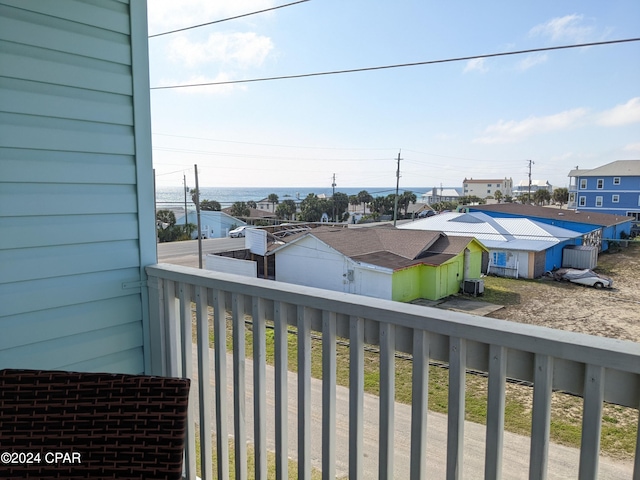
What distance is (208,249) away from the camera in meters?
5.21

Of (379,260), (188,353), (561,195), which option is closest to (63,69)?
(188,353)

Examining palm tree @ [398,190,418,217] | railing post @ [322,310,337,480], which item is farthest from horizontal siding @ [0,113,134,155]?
palm tree @ [398,190,418,217]

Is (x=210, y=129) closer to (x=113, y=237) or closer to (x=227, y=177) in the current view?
(x=227, y=177)

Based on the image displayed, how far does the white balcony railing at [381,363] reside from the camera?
2.03ft

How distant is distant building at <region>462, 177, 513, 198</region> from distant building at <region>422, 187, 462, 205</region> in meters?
0.26

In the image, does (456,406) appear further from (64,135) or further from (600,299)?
(600,299)

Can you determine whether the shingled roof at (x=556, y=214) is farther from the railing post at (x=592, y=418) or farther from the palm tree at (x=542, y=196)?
the railing post at (x=592, y=418)

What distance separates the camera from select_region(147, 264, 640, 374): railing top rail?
592 millimetres

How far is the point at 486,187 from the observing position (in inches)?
188

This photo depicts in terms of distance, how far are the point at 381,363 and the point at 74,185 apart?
1.02 metres

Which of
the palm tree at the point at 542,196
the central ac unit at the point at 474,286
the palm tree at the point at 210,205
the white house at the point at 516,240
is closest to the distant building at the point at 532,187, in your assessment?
the palm tree at the point at 542,196

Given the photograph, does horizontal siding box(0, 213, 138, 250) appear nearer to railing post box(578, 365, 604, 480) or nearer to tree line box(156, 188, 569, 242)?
railing post box(578, 365, 604, 480)

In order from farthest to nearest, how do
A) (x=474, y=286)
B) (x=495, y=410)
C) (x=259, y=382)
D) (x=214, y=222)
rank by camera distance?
(x=214, y=222) < (x=474, y=286) < (x=259, y=382) < (x=495, y=410)

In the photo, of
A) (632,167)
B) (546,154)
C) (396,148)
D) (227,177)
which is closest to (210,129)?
(227,177)
